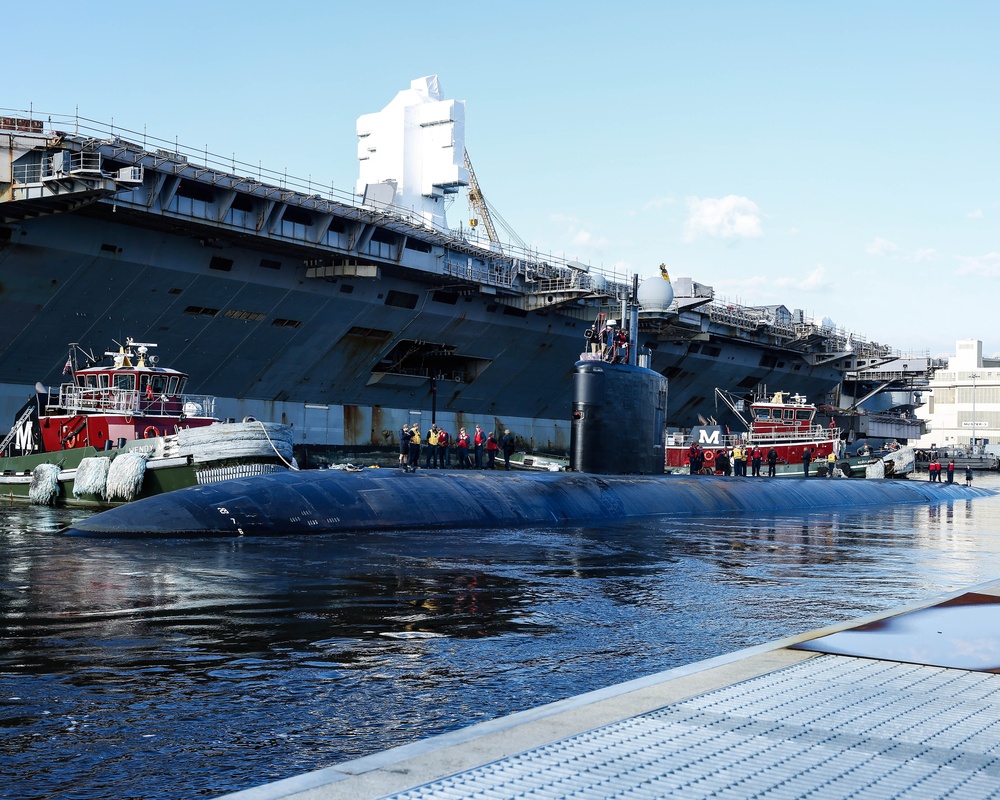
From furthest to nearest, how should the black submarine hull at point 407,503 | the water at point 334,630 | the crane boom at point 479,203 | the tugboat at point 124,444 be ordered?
the crane boom at point 479,203, the tugboat at point 124,444, the black submarine hull at point 407,503, the water at point 334,630

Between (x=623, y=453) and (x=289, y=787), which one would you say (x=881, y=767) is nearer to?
(x=289, y=787)

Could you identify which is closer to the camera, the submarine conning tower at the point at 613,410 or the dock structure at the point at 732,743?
the dock structure at the point at 732,743

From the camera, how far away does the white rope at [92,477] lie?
915 inches

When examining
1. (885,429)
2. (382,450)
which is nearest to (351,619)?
(382,450)

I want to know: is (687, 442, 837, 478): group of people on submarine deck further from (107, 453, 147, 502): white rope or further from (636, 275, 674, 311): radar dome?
(107, 453, 147, 502): white rope

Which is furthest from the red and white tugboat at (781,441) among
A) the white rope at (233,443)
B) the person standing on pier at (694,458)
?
the white rope at (233,443)

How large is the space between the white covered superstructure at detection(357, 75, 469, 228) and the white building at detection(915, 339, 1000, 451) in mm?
81986

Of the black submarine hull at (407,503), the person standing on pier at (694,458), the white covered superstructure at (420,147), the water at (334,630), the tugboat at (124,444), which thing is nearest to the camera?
the water at (334,630)

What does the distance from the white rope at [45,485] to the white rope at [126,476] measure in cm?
209

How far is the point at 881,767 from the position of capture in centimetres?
392

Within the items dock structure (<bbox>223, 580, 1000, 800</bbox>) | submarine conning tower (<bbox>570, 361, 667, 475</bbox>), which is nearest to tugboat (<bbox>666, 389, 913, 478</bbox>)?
submarine conning tower (<bbox>570, 361, 667, 475</bbox>)

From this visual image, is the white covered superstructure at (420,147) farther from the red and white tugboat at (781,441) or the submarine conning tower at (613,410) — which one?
the submarine conning tower at (613,410)

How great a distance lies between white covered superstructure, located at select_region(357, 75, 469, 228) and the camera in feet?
216

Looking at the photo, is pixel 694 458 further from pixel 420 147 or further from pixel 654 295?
pixel 420 147
